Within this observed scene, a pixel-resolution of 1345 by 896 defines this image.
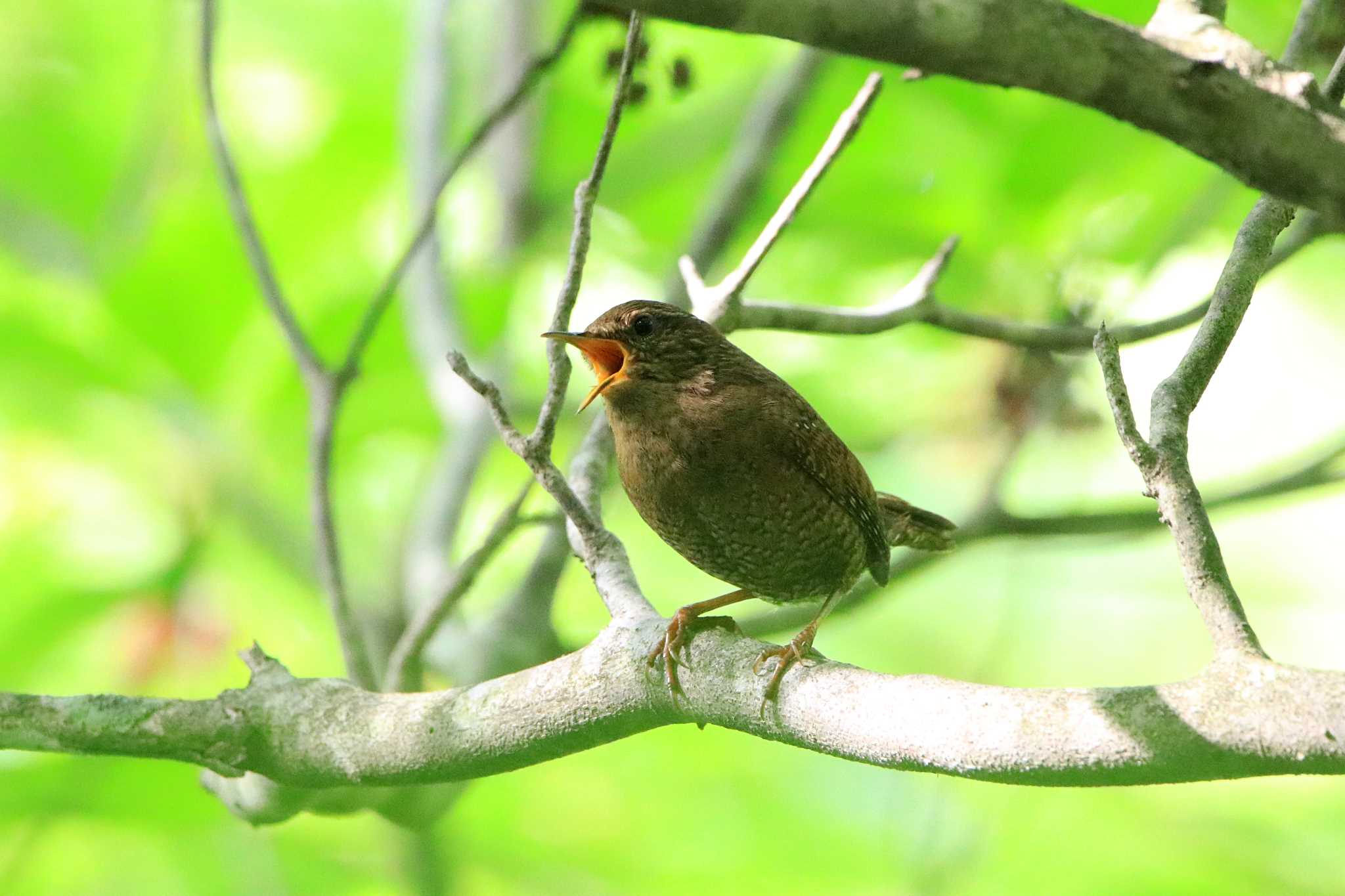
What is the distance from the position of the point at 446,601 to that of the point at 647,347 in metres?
0.86

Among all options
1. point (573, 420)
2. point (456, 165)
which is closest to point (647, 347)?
point (456, 165)

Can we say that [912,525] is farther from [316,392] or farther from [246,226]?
[246,226]

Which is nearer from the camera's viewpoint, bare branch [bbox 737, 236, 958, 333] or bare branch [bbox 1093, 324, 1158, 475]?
bare branch [bbox 1093, 324, 1158, 475]

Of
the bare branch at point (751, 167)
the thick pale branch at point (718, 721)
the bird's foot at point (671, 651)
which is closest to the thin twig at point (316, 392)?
the thick pale branch at point (718, 721)

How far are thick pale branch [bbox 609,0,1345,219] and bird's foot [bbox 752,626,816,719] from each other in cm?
115

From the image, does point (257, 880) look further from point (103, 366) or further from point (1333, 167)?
point (1333, 167)

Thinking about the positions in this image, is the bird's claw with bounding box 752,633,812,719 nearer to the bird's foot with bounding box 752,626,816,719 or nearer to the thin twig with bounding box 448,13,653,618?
the bird's foot with bounding box 752,626,816,719

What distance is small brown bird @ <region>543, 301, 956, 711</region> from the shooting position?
326 cm

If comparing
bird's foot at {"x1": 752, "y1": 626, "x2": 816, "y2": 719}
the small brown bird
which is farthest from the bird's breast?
bird's foot at {"x1": 752, "y1": 626, "x2": 816, "y2": 719}

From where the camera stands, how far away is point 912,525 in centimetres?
411

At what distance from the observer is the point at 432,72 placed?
5.95m

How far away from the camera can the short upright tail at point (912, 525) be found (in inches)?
159

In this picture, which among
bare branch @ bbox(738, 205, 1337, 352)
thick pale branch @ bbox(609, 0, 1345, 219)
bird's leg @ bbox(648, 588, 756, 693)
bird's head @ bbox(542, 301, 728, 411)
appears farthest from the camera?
bare branch @ bbox(738, 205, 1337, 352)

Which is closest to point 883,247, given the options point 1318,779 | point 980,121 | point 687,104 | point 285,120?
point 980,121
